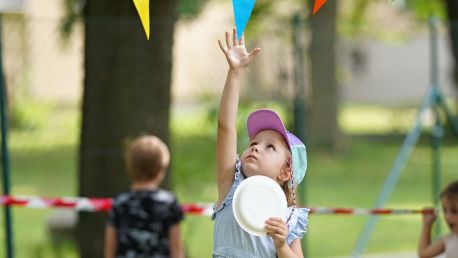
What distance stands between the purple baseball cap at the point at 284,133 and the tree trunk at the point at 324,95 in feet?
20.7

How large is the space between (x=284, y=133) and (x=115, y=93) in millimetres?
4251

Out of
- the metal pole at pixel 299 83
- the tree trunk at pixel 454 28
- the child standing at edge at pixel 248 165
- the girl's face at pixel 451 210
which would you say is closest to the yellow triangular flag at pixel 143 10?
the child standing at edge at pixel 248 165

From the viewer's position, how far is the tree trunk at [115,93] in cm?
862

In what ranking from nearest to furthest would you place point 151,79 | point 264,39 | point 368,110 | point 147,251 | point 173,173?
point 147,251, point 151,79, point 173,173, point 264,39, point 368,110

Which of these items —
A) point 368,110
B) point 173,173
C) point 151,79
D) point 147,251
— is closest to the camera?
point 147,251

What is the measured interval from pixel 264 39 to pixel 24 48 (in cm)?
205

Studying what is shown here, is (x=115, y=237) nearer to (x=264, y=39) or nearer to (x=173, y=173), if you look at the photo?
(x=173, y=173)

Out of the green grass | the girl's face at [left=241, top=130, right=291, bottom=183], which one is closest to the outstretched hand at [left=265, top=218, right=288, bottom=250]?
the girl's face at [left=241, top=130, right=291, bottom=183]

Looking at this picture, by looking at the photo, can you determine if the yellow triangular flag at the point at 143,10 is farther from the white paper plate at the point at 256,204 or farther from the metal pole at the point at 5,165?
the metal pole at the point at 5,165

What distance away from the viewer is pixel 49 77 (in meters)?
10.1

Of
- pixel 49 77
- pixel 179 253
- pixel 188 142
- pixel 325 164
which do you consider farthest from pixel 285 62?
pixel 325 164

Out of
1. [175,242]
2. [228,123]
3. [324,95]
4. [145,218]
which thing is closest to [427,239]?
[175,242]

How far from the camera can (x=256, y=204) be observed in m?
4.20

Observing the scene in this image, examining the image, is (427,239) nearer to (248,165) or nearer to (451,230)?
(451,230)
